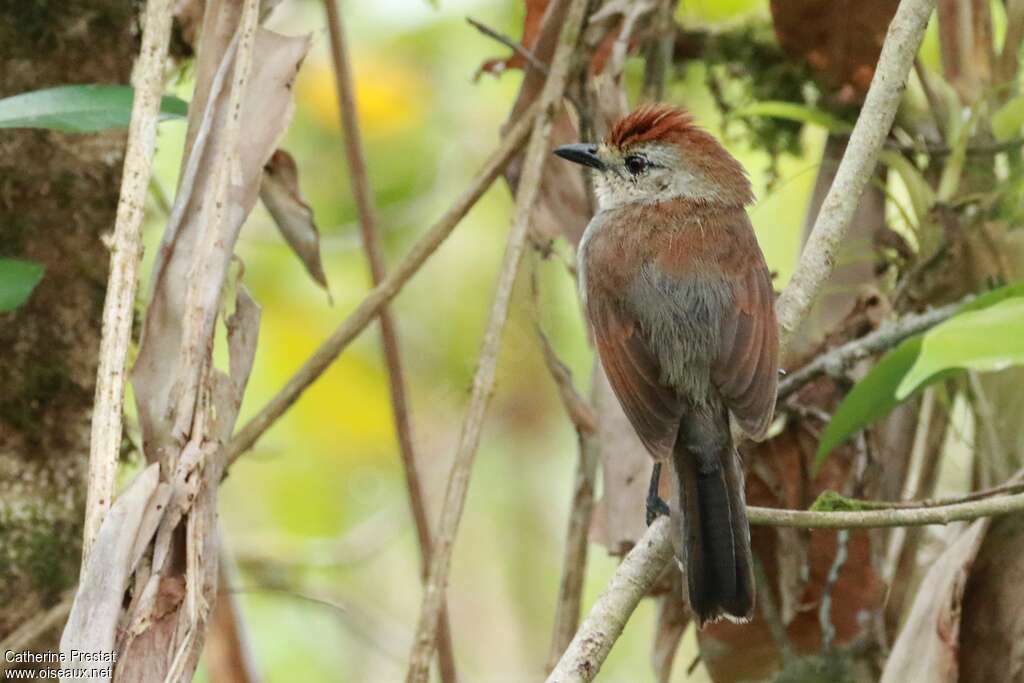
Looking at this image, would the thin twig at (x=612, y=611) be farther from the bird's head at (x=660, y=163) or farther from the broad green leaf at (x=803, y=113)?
the broad green leaf at (x=803, y=113)

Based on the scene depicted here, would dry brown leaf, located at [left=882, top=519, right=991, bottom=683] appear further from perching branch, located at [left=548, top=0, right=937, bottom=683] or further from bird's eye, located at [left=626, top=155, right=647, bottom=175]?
bird's eye, located at [left=626, top=155, right=647, bottom=175]

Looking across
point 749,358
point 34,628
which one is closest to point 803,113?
point 749,358

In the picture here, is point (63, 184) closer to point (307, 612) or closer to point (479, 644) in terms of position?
point (307, 612)

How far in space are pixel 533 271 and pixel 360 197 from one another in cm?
76

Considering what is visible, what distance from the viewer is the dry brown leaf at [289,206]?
282 centimetres

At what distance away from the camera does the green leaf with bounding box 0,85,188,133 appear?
94.0 inches

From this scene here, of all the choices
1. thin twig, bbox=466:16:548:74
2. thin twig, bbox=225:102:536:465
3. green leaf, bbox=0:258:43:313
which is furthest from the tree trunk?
thin twig, bbox=466:16:548:74

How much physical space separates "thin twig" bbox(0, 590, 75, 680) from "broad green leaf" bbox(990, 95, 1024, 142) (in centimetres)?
264

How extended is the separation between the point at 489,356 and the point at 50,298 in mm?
1098

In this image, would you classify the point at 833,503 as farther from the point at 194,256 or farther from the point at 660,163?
the point at 660,163

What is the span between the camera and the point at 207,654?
145 inches

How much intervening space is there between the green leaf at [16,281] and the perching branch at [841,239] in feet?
4.25

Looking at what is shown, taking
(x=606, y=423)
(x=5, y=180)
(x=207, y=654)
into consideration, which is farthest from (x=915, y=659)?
(x=5, y=180)

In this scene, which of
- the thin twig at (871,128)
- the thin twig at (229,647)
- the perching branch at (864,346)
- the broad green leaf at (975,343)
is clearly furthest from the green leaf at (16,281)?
the perching branch at (864,346)
